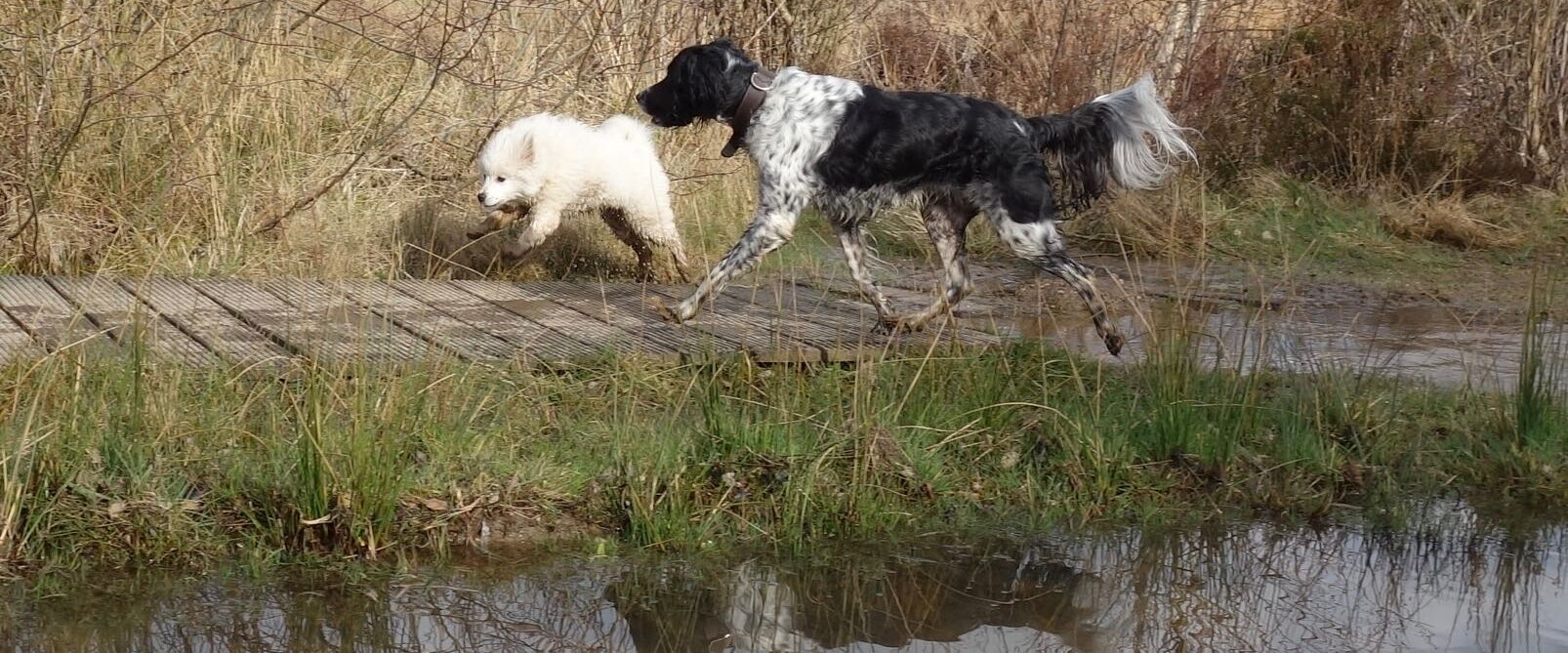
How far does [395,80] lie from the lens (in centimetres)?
891

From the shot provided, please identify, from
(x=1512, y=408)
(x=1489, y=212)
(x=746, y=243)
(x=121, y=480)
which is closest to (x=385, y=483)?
(x=121, y=480)

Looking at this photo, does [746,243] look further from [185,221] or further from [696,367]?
[185,221]

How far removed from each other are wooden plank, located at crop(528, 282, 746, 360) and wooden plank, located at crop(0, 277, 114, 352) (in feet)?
5.54

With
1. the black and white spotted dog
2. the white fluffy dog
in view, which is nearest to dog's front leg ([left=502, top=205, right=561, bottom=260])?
the white fluffy dog

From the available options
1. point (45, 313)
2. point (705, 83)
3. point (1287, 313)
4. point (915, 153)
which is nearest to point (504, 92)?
point (705, 83)

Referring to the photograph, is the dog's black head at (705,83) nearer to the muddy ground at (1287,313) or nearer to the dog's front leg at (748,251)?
the dog's front leg at (748,251)

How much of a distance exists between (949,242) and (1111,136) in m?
0.80

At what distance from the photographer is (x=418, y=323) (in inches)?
235

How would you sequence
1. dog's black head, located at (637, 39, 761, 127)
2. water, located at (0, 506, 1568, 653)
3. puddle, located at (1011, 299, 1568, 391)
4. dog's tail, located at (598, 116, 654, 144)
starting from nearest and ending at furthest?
water, located at (0, 506, 1568, 653) < puddle, located at (1011, 299, 1568, 391) < dog's black head, located at (637, 39, 761, 127) < dog's tail, located at (598, 116, 654, 144)

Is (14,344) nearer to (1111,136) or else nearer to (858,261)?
(858,261)

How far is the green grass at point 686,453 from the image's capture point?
3.92m

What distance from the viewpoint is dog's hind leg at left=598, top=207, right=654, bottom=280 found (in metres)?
7.65

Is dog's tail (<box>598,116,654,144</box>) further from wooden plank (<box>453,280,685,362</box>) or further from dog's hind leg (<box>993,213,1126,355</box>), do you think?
dog's hind leg (<box>993,213,1126,355</box>)

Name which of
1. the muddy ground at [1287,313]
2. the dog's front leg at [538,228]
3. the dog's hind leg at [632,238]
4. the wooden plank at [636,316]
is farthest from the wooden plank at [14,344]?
the muddy ground at [1287,313]
